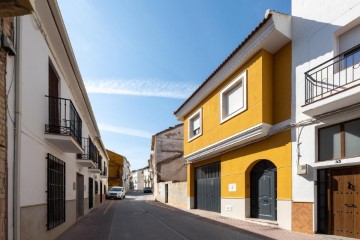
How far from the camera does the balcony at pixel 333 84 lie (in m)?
7.18

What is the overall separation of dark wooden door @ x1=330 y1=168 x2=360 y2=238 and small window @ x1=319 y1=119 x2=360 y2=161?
0.42 meters

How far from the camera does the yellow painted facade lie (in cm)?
970

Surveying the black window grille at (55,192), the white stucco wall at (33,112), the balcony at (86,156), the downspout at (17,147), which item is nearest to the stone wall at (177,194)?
the balcony at (86,156)

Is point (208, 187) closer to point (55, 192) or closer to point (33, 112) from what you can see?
point (55, 192)

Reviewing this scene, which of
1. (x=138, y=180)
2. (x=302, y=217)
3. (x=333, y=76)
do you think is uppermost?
(x=333, y=76)

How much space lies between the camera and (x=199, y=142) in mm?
16359

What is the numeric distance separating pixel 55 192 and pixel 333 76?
26.8ft

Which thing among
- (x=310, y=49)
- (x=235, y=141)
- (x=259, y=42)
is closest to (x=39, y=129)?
(x=259, y=42)

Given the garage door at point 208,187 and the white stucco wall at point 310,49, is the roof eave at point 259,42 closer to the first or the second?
the white stucco wall at point 310,49

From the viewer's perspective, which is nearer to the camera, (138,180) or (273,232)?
(273,232)

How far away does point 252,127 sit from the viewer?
1062 cm

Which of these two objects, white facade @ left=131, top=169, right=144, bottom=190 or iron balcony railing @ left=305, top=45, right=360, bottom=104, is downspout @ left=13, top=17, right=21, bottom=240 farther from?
white facade @ left=131, top=169, right=144, bottom=190

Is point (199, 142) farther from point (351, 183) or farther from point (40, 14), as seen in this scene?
point (40, 14)

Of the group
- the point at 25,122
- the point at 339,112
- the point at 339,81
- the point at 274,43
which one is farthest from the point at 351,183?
the point at 25,122
